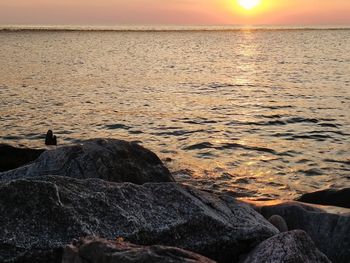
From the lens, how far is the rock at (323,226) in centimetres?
794

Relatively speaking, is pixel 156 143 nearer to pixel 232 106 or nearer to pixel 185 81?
pixel 232 106

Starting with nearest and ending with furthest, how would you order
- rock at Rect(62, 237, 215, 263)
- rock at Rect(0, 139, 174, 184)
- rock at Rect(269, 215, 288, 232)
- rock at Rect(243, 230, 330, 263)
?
1. rock at Rect(62, 237, 215, 263)
2. rock at Rect(243, 230, 330, 263)
3. rock at Rect(269, 215, 288, 232)
4. rock at Rect(0, 139, 174, 184)

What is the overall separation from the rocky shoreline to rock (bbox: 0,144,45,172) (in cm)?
618

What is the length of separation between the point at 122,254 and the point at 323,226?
481cm

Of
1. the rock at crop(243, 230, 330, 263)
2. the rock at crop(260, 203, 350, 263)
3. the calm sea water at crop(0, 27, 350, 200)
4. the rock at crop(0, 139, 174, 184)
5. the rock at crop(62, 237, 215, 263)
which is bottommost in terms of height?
the calm sea water at crop(0, 27, 350, 200)

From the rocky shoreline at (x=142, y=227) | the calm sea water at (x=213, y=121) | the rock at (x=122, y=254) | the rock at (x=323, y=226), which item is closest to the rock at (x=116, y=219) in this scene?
the rocky shoreline at (x=142, y=227)

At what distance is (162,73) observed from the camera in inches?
1917

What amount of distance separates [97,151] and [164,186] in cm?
301

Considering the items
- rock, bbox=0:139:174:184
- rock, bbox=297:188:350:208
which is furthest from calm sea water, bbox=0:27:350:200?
rock, bbox=0:139:174:184

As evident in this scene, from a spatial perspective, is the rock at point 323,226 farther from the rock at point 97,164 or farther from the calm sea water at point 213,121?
the calm sea water at point 213,121

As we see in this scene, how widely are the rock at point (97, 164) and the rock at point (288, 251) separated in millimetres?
4347

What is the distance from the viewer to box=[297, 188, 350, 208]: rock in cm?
1076

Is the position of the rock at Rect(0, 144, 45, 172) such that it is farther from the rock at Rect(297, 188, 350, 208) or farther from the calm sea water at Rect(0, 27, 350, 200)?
the rock at Rect(297, 188, 350, 208)

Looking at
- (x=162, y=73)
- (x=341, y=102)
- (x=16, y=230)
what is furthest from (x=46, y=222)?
(x=162, y=73)
